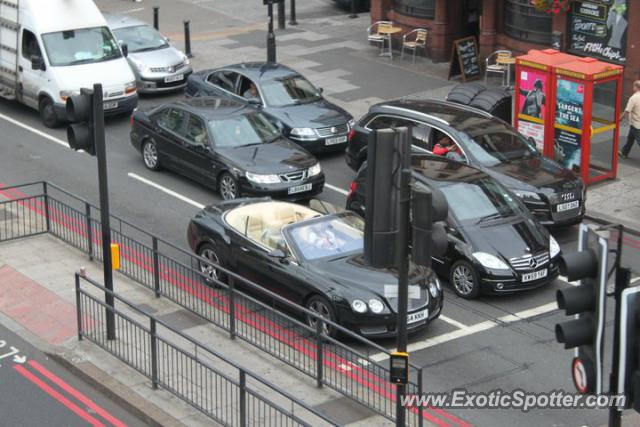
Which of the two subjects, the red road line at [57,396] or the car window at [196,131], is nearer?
the red road line at [57,396]

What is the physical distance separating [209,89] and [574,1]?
8.40 m

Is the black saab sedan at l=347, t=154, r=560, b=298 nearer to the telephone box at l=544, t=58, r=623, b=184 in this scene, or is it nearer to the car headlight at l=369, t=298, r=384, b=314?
the car headlight at l=369, t=298, r=384, b=314

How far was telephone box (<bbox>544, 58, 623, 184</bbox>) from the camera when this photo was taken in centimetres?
2066

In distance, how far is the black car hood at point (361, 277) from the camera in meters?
14.4

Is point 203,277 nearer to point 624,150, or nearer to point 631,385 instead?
point 631,385

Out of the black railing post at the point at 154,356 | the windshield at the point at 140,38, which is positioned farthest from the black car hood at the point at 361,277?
the windshield at the point at 140,38

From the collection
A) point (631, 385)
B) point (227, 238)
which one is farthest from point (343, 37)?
point (631, 385)

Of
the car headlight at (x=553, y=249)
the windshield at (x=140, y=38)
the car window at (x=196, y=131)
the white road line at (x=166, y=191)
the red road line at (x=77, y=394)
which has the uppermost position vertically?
the windshield at (x=140, y=38)

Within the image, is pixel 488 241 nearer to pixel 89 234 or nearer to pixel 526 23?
pixel 89 234

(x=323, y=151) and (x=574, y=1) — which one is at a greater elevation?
(x=574, y=1)

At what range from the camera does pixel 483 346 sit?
14.8 meters

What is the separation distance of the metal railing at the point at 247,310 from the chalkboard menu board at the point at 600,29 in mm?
12089

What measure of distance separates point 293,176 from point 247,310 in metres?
5.05

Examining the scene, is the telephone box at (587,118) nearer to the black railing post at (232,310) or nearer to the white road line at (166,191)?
the white road line at (166,191)
